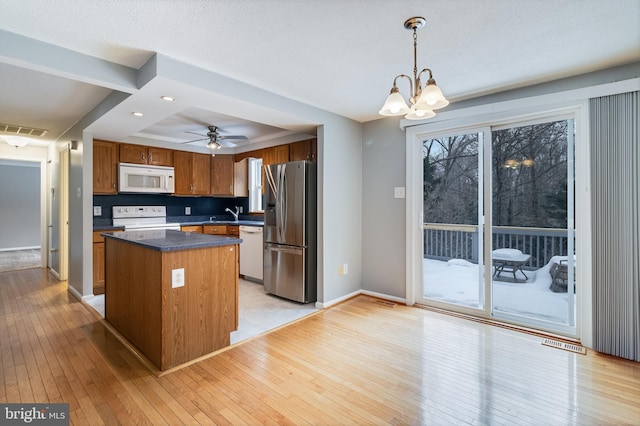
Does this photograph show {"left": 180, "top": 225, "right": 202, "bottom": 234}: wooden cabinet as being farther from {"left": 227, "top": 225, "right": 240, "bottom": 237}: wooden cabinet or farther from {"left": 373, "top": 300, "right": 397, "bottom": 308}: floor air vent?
{"left": 373, "top": 300, "right": 397, "bottom": 308}: floor air vent

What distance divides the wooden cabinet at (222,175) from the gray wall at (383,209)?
2747 millimetres

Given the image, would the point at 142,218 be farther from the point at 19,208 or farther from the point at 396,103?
the point at 19,208

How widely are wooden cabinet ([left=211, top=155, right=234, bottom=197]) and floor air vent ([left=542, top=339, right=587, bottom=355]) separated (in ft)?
16.2

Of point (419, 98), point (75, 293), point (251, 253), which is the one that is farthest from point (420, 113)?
point (75, 293)

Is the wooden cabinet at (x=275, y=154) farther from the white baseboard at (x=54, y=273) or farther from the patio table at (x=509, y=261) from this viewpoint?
the white baseboard at (x=54, y=273)

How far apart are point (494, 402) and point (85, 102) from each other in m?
4.57

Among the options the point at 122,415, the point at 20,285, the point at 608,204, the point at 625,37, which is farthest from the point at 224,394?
the point at 20,285

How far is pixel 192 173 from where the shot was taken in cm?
539

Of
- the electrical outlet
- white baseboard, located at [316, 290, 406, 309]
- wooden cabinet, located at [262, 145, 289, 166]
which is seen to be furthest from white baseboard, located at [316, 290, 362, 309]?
wooden cabinet, located at [262, 145, 289, 166]

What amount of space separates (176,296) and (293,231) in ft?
5.68

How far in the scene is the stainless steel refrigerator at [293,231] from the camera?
375 centimetres

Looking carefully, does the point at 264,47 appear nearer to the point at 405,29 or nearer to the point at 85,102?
the point at 405,29

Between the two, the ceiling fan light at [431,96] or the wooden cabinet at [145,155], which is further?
the wooden cabinet at [145,155]

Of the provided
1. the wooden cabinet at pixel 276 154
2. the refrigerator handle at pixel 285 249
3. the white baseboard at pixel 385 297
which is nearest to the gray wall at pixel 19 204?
the wooden cabinet at pixel 276 154
